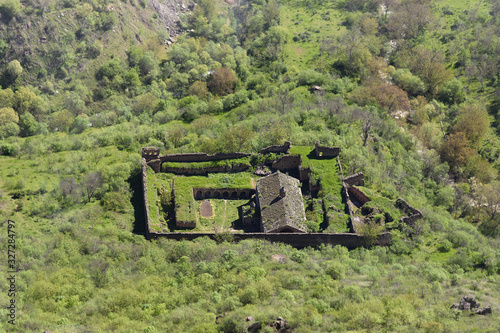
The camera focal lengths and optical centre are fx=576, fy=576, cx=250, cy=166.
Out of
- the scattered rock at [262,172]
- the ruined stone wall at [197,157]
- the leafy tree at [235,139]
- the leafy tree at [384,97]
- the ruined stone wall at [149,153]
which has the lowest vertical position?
the scattered rock at [262,172]

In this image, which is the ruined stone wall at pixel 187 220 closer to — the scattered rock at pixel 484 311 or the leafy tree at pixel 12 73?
the scattered rock at pixel 484 311

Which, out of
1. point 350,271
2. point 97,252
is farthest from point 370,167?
point 97,252

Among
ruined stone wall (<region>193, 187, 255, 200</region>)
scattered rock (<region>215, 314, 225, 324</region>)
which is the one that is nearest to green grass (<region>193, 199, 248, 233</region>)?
ruined stone wall (<region>193, 187, 255, 200</region>)

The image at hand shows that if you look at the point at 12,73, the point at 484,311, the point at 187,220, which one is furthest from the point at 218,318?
the point at 12,73

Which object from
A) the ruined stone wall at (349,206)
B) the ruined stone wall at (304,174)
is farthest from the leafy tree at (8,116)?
the ruined stone wall at (349,206)

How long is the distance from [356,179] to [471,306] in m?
31.7

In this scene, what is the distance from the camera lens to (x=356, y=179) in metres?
90.1

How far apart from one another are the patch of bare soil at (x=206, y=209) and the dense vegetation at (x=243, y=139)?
879cm

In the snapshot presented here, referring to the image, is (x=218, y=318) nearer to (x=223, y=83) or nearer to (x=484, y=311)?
(x=484, y=311)

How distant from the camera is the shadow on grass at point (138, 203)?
82562 mm

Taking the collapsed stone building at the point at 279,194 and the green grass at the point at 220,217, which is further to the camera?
the green grass at the point at 220,217

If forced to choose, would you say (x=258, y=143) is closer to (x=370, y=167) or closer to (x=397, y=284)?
(x=370, y=167)

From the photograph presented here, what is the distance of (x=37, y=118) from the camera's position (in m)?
133

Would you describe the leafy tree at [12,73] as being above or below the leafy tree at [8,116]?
above
